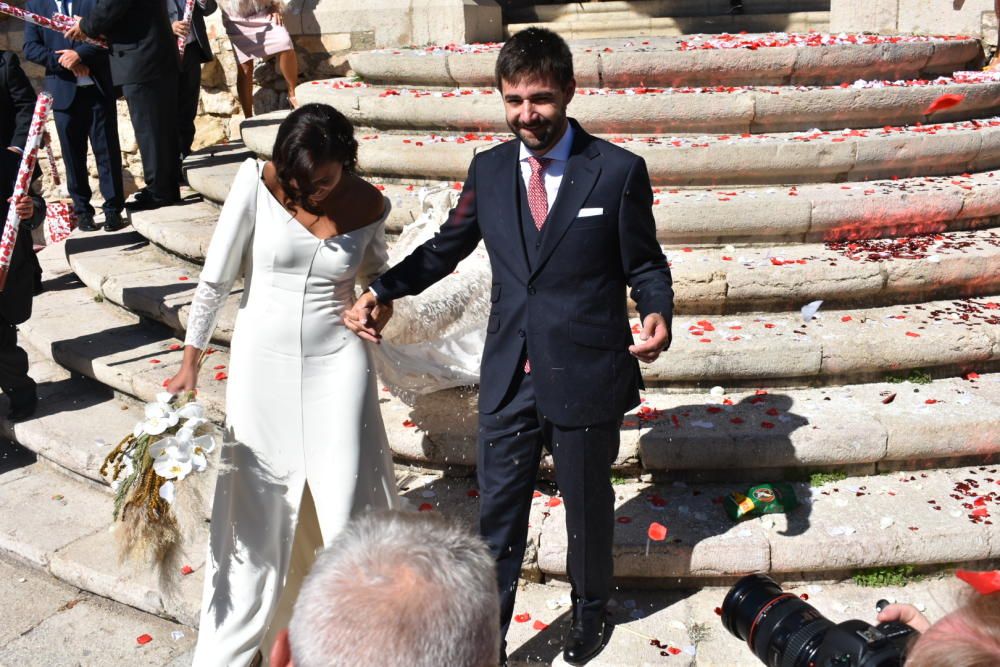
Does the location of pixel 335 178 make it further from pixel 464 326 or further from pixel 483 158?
pixel 464 326

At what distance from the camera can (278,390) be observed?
3.49 m

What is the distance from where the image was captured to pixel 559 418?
10.7 ft

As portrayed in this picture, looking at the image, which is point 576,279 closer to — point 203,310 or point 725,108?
point 203,310

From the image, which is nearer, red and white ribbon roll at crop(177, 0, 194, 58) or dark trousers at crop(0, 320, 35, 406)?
dark trousers at crop(0, 320, 35, 406)

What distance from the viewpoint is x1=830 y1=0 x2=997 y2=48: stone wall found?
7.93 meters

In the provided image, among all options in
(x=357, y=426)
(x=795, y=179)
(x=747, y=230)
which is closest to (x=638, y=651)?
(x=357, y=426)

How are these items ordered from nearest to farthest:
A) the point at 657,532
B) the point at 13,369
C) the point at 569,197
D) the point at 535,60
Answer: the point at 535,60, the point at 569,197, the point at 657,532, the point at 13,369

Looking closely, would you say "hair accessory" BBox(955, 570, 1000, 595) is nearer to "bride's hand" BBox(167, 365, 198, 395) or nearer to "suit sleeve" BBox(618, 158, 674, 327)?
"suit sleeve" BBox(618, 158, 674, 327)

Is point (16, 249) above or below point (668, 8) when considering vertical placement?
below

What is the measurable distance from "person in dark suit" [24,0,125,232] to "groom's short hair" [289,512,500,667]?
6561 millimetres

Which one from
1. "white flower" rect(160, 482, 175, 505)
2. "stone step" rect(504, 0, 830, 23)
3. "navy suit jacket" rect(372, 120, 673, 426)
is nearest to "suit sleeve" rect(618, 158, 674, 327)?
"navy suit jacket" rect(372, 120, 673, 426)

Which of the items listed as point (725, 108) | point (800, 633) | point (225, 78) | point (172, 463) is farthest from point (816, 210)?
point (225, 78)

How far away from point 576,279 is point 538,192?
0.32 m

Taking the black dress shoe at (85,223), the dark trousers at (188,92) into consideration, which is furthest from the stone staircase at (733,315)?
the dark trousers at (188,92)
